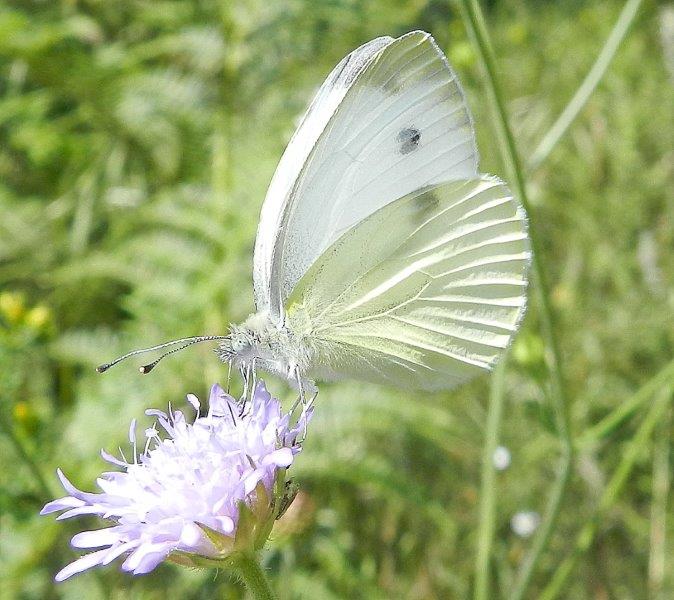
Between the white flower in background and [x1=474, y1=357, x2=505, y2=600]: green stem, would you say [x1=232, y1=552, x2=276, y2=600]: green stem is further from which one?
the white flower in background

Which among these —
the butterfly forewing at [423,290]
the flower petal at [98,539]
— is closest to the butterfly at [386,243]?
the butterfly forewing at [423,290]

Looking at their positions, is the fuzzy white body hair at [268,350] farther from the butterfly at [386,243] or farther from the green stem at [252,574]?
the green stem at [252,574]

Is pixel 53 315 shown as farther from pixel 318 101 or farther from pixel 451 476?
pixel 318 101

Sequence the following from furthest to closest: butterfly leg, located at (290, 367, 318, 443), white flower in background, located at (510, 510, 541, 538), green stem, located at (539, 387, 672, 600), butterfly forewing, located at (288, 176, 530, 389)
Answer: white flower in background, located at (510, 510, 541, 538) → green stem, located at (539, 387, 672, 600) → butterfly forewing, located at (288, 176, 530, 389) → butterfly leg, located at (290, 367, 318, 443)

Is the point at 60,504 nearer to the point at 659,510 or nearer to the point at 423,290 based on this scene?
the point at 423,290

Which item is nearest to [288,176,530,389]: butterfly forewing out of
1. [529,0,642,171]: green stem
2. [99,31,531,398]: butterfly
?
[99,31,531,398]: butterfly

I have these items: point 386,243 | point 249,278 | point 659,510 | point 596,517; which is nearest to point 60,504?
point 386,243

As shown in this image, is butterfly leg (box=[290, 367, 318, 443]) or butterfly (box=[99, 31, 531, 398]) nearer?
butterfly leg (box=[290, 367, 318, 443])

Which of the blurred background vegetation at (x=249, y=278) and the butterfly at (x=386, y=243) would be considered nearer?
the butterfly at (x=386, y=243)
